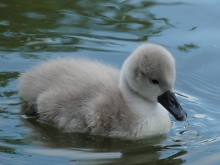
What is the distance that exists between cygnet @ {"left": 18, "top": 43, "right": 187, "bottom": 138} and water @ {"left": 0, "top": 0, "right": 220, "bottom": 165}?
10 centimetres

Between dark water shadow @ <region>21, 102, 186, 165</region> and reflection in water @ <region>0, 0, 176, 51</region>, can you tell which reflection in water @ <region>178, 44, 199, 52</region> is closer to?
reflection in water @ <region>0, 0, 176, 51</region>

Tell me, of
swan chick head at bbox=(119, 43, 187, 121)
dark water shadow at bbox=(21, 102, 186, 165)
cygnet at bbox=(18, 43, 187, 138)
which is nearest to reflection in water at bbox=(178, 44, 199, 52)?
cygnet at bbox=(18, 43, 187, 138)

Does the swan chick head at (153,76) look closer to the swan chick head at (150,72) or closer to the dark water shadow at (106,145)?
the swan chick head at (150,72)

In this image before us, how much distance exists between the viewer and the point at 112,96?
5199 mm

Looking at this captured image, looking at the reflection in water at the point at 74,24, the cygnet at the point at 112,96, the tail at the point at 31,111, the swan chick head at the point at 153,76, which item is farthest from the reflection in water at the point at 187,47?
the tail at the point at 31,111

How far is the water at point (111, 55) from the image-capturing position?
4918 mm

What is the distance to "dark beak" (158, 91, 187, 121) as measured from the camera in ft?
17.0

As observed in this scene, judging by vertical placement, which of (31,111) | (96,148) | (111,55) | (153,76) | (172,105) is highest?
(153,76)

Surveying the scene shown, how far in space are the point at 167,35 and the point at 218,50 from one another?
66cm

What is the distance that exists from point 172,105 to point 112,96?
1.65ft

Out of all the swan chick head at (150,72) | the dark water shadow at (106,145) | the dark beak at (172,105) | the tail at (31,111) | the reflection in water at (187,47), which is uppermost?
the swan chick head at (150,72)

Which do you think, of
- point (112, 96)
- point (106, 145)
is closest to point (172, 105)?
point (112, 96)

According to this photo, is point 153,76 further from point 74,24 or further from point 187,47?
point 74,24

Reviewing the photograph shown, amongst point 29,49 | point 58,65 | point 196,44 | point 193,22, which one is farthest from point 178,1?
point 58,65
